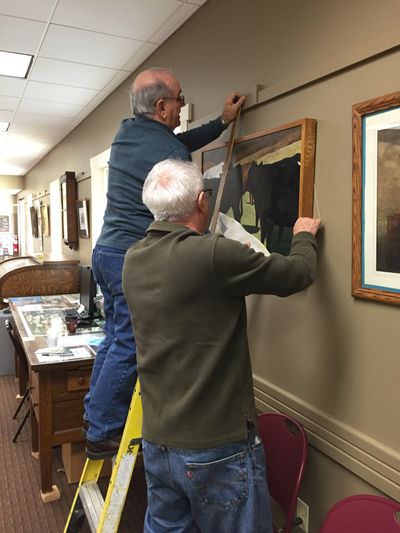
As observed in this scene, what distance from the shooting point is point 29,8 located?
2.47m

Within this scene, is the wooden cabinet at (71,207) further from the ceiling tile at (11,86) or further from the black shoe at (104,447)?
the black shoe at (104,447)

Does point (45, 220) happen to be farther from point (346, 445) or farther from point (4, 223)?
point (346, 445)

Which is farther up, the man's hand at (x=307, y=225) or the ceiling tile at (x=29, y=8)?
the ceiling tile at (x=29, y=8)

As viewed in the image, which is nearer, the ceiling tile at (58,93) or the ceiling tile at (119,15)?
the ceiling tile at (119,15)

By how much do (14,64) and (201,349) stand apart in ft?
→ 9.82

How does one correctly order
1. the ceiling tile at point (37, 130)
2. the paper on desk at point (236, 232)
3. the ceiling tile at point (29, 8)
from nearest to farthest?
the paper on desk at point (236, 232)
the ceiling tile at point (29, 8)
the ceiling tile at point (37, 130)

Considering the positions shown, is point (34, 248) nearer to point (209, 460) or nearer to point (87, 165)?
point (87, 165)

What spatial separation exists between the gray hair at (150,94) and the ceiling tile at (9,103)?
9.68 ft

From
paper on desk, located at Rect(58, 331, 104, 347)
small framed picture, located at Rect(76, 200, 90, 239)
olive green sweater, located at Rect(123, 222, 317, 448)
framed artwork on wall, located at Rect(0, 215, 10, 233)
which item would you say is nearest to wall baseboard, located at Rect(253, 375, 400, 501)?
olive green sweater, located at Rect(123, 222, 317, 448)

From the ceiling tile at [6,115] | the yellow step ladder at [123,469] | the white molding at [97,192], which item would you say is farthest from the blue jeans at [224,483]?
the ceiling tile at [6,115]

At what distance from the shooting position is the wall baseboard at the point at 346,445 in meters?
1.40

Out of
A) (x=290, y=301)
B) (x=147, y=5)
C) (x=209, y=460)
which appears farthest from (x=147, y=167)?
(x=147, y=5)

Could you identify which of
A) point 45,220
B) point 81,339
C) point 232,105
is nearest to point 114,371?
point 232,105

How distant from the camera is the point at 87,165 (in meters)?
4.96
